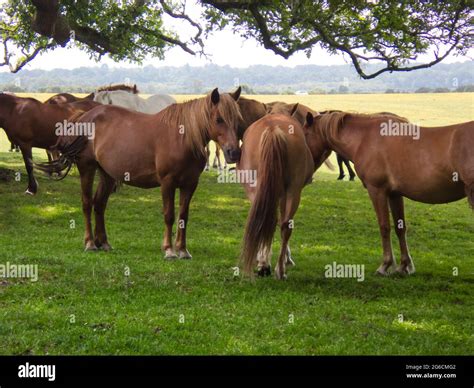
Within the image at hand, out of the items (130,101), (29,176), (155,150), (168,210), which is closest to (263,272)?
(168,210)

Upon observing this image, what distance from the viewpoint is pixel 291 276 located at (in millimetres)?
8812

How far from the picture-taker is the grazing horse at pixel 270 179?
787 cm

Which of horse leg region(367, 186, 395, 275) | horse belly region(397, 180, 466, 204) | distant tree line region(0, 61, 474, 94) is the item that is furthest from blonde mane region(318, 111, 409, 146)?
distant tree line region(0, 61, 474, 94)

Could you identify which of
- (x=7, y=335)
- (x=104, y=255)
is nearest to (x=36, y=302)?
(x=7, y=335)

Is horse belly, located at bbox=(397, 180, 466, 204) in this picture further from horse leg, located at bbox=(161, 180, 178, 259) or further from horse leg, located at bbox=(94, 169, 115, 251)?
horse leg, located at bbox=(94, 169, 115, 251)

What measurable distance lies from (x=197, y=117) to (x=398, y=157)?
2.98 meters

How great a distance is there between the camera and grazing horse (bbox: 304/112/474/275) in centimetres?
820

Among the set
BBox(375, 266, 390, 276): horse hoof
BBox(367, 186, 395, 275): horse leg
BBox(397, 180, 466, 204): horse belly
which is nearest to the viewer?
BBox(397, 180, 466, 204): horse belly

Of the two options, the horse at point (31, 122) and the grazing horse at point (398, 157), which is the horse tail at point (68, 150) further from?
the horse at point (31, 122)

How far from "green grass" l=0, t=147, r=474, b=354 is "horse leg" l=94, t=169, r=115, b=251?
1.03ft

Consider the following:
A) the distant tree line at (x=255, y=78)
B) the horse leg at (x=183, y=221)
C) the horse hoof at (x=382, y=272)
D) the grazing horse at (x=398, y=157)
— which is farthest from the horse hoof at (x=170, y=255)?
the distant tree line at (x=255, y=78)

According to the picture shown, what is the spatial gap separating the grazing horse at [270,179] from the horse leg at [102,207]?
299cm

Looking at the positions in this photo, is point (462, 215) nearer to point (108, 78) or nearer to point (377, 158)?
point (377, 158)

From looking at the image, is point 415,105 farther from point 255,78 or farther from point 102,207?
point 102,207
